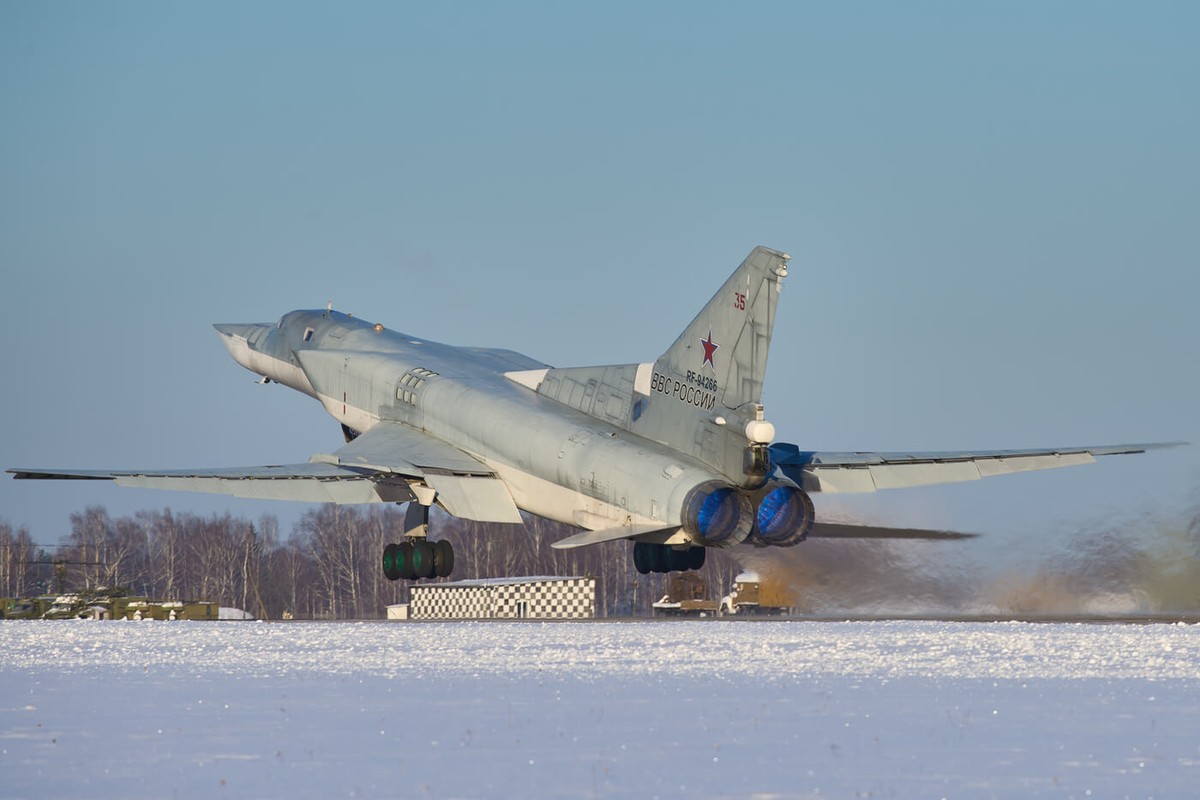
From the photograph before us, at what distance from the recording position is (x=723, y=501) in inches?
885

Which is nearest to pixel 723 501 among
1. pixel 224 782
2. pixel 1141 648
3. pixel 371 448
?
pixel 1141 648

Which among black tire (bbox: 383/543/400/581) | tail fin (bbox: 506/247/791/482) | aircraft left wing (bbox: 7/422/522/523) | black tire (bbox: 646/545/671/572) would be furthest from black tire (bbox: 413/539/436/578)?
tail fin (bbox: 506/247/791/482)

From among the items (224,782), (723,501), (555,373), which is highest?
(555,373)

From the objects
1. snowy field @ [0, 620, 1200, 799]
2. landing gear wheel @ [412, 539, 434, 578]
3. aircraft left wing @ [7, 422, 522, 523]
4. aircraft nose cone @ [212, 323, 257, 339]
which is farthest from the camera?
aircraft nose cone @ [212, 323, 257, 339]

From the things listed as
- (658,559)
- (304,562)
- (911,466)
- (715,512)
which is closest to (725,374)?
(715,512)

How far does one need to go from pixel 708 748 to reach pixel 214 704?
5819 millimetres

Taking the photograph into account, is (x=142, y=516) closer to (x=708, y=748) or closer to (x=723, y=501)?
(x=723, y=501)

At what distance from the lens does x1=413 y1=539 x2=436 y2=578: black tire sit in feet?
93.5

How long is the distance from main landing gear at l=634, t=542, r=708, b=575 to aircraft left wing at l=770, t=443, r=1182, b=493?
2.98 meters

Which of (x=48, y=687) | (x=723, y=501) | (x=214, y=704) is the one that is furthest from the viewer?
(x=723, y=501)

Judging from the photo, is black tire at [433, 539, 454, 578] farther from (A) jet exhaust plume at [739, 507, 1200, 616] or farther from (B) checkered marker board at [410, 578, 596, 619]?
(B) checkered marker board at [410, 578, 596, 619]

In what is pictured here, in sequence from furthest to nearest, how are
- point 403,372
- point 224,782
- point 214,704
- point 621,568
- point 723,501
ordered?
point 621,568
point 403,372
point 723,501
point 214,704
point 224,782

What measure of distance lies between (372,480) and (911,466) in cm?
963

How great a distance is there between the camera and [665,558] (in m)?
28.5
